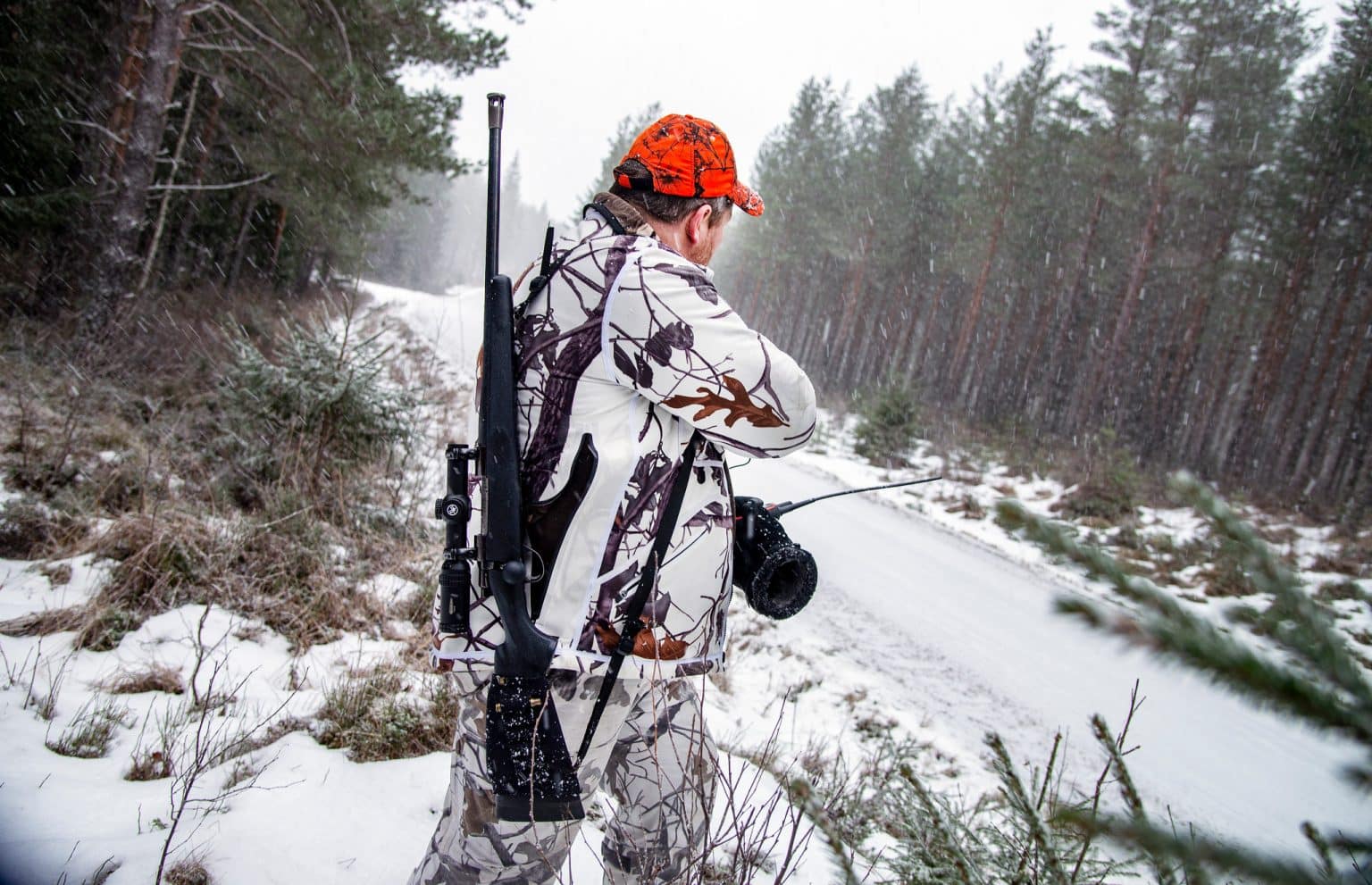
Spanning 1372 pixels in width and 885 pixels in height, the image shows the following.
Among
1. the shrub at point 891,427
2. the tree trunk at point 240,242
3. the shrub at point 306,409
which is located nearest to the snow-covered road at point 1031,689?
the shrub at point 306,409

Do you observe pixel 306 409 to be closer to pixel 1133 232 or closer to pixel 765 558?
pixel 765 558

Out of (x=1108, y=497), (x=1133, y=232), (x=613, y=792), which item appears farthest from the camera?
(x=1133, y=232)

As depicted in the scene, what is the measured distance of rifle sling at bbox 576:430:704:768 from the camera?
156cm

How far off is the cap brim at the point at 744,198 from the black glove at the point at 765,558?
34.6 inches

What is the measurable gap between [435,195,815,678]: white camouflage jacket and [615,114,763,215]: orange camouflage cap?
0.22 m

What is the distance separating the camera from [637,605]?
61.8 inches

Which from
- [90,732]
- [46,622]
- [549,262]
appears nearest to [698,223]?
[549,262]

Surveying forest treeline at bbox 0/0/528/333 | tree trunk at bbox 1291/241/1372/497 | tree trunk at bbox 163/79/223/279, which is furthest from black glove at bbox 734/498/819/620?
tree trunk at bbox 1291/241/1372/497

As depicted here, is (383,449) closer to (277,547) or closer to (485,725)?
(277,547)

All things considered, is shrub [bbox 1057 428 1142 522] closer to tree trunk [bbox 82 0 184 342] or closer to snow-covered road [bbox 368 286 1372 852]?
snow-covered road [bbox 368 286 1372 852]

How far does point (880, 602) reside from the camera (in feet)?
22.2

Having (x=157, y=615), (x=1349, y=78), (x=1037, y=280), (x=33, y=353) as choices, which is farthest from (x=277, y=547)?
(x=1037, y=280)

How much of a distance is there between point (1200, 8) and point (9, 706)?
77.5 feet

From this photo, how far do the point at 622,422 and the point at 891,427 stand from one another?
13.8 meters
